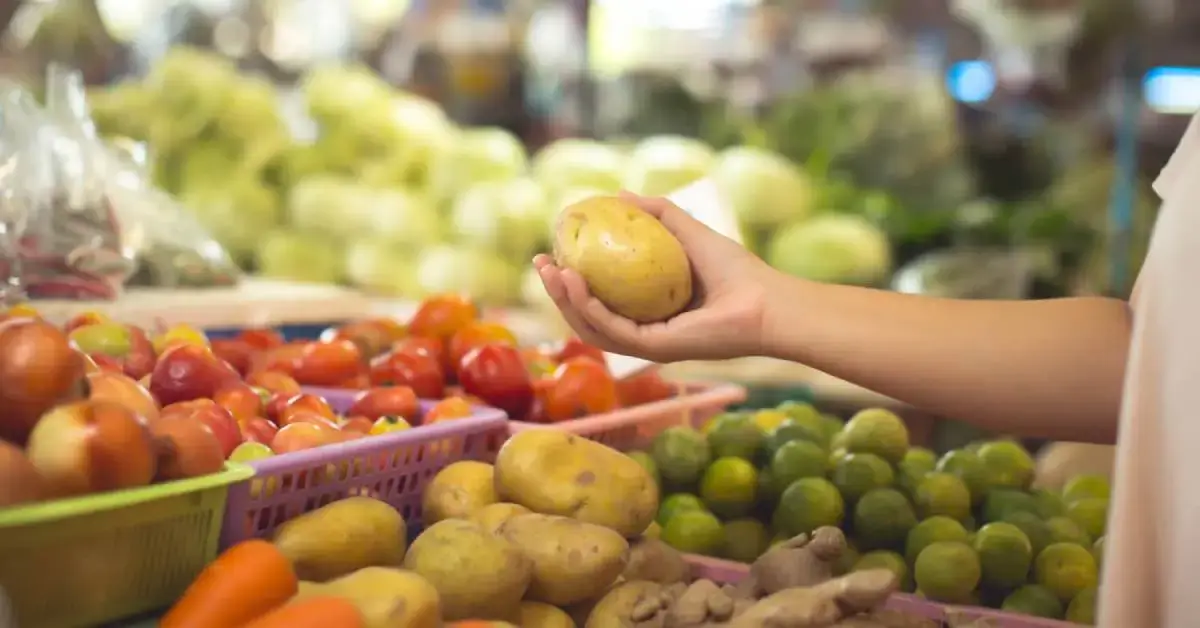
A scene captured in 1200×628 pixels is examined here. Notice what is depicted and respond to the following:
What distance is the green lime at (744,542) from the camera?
1.82 m

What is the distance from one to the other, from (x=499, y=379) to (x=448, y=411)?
0.72ft

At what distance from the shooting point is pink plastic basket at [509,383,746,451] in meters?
2.01

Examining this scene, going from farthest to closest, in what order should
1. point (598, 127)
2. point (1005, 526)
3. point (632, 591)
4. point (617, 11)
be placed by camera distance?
1. point (617, 11)
2. point (598, 127)
3. point (1005, 526)
4. point (632, 591)

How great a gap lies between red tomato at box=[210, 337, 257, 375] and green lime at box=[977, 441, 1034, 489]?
127cm

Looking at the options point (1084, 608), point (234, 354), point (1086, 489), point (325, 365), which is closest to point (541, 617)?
point (1084, 608)

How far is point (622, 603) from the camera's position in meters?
1.42

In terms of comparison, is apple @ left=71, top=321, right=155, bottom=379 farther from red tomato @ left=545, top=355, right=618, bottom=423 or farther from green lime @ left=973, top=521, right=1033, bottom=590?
green lime @ left=973, top=521, right=1033, bottom=590

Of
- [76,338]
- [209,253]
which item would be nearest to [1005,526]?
[76,338]

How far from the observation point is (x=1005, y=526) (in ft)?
5.70

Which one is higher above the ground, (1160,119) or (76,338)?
(1160,119)

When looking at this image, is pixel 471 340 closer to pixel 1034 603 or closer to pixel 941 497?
pixel 941 497

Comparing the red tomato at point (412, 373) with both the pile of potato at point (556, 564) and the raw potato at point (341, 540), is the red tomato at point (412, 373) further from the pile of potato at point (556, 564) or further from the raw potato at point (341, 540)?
the raw potato at point (341, 540)

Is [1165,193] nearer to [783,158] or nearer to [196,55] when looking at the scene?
[783,158]

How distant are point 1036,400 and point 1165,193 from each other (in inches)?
10.4
